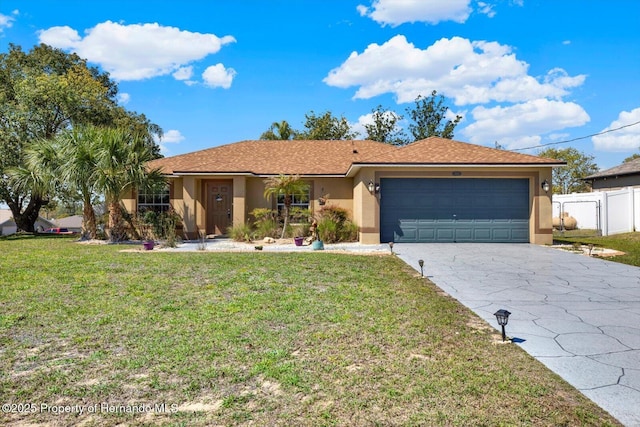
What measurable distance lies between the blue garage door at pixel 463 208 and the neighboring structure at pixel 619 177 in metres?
15.9

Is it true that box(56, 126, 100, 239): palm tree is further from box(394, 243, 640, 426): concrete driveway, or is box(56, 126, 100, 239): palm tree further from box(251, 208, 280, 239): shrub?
box(394, 243, 640, 426): concrete driveway

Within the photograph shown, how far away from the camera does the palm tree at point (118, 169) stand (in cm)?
1513

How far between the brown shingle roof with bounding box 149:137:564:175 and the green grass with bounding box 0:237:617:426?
9.27m

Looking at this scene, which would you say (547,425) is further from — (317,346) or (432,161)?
(432,161)

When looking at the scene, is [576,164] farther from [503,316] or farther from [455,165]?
[503,316]

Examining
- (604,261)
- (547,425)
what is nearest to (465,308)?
(547,425)

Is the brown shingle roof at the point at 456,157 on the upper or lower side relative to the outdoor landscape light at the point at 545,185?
upper

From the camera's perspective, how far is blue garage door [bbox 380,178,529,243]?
15.0 meters

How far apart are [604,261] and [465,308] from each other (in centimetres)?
722

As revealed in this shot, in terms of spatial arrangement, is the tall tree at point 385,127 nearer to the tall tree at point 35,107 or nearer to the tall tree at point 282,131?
the tall tree at point 282,131

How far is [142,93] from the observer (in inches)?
857

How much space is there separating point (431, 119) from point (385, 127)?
5175 millimetres

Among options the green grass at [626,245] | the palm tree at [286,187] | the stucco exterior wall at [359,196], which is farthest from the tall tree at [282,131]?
the green grass at [626,245]

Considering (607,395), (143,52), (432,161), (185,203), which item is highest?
(143,52)
